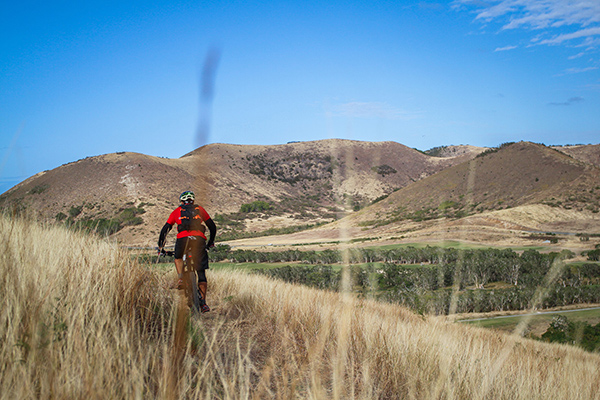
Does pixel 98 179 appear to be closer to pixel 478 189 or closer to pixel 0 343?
pixel 478 189

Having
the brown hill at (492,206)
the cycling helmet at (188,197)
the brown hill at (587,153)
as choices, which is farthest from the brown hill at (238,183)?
the brown hill at (587,153)

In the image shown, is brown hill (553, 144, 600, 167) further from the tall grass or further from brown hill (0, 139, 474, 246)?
the tall grass

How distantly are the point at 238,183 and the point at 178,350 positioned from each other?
3640 inches

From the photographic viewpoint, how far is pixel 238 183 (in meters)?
95.0

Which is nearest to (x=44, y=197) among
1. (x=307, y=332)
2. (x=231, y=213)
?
(x=231, y=213)

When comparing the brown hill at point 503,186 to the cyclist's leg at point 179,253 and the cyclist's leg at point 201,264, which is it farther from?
the cyclist's leg at point 179,253

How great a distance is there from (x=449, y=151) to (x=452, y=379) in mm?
188651

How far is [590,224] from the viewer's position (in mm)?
45438

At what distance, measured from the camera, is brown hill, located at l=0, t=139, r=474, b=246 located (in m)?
63.7

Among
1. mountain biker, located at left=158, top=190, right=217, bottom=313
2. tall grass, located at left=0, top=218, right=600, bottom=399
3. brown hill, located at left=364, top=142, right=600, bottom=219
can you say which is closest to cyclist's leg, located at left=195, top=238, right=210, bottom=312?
mountain biker, located at left=158, top=190, right=217, bottom=313

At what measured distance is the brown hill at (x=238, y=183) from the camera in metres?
63.7

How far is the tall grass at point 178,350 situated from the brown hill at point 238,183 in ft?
107

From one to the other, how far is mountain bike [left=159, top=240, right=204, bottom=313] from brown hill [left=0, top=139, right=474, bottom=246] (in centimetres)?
3156

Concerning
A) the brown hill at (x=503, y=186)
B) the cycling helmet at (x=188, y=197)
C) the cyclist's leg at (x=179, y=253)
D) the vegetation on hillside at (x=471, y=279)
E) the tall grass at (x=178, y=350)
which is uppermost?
the brown hill at (x=503, y=186)
